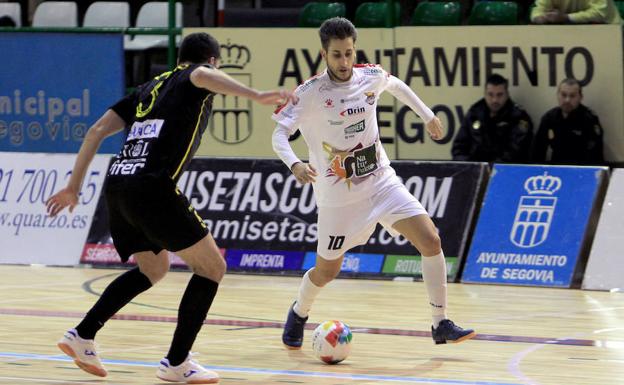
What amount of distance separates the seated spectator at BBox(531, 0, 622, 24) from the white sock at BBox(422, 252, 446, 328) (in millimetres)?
6208

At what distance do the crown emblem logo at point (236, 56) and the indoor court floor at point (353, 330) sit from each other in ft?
9.10

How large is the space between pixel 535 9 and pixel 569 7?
0.38 meters

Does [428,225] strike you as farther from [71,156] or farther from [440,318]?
[71,156]

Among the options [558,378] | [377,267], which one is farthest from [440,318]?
[377,267]

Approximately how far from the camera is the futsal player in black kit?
299 inches

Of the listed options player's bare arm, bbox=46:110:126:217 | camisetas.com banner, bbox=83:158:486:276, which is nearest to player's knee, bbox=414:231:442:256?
player's bare arm, bbox=46:110:126:217

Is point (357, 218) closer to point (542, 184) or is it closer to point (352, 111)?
point (352, 111)

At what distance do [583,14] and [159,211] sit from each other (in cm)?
816

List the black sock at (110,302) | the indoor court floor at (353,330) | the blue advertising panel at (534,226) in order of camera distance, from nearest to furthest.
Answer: the black sock at (110,302) < the indoor court floor at (353,330) < the blue advertising panel at (534,226)

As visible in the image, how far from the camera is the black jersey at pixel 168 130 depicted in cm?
770

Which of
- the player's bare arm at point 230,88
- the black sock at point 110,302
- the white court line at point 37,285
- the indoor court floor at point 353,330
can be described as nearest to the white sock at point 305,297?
the indoor court floor at point 353,330

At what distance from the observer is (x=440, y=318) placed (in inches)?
356

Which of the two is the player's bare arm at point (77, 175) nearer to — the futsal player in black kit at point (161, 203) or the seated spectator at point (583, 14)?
the futsal player in black kit at point (161, 203)

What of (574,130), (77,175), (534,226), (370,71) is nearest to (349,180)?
(370,71)
